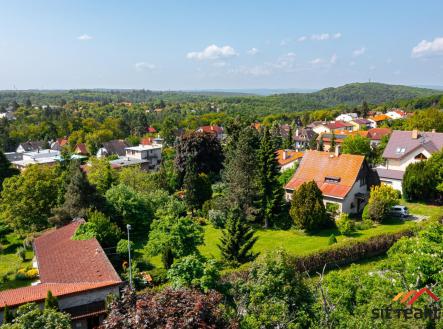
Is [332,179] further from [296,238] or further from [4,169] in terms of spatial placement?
[4,169]

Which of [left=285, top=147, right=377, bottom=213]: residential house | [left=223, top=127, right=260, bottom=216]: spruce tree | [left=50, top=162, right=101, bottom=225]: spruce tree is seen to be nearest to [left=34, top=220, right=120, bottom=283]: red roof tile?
[left=50, top=162, right=101, bottom=225]: spruce tree

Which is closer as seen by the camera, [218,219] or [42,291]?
[42,291]

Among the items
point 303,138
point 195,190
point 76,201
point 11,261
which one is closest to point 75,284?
point 76,201

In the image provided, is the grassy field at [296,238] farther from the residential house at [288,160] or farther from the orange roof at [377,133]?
the orange roof at [377,133]

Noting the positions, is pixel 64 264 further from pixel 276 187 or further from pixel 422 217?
pixel 422 217

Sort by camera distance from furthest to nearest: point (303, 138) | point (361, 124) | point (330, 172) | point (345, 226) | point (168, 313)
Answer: point (361, 124), point (303, 138), point (330, 172), point (345, 226), point (168, 313)

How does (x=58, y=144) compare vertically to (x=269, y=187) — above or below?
below
